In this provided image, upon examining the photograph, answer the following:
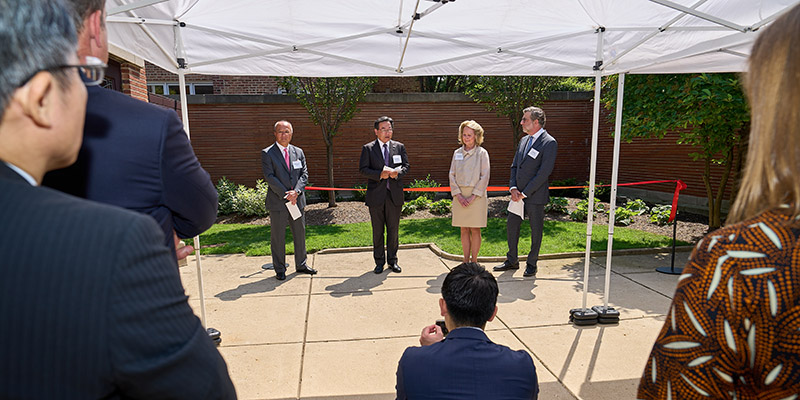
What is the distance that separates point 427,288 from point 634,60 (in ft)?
11.0

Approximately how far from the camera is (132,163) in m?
1.21

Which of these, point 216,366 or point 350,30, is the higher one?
point 350,30

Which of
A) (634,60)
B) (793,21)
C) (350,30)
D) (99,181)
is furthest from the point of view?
(350,30)

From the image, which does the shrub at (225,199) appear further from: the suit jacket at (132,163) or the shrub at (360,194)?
the suit jacket at (132,163)

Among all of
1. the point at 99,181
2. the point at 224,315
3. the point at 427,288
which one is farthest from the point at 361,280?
the point at 99,181

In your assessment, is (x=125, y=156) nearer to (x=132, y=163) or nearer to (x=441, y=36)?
(x=132, y=163)

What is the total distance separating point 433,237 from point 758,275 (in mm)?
7529

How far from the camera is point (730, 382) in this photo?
91 centimetres

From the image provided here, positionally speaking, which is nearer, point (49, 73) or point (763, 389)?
point (49, 73)

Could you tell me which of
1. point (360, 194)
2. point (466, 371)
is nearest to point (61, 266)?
point (466, 371)

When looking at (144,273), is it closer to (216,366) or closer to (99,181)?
(216,366)

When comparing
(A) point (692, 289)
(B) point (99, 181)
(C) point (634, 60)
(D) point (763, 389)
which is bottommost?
(D) point (763, 389)

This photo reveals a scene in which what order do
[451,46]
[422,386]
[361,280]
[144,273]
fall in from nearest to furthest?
1. [144,273]
2. [422,386]
3. [451,46]
4. [361,280]

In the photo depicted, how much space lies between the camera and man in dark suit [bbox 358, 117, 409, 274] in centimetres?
617
